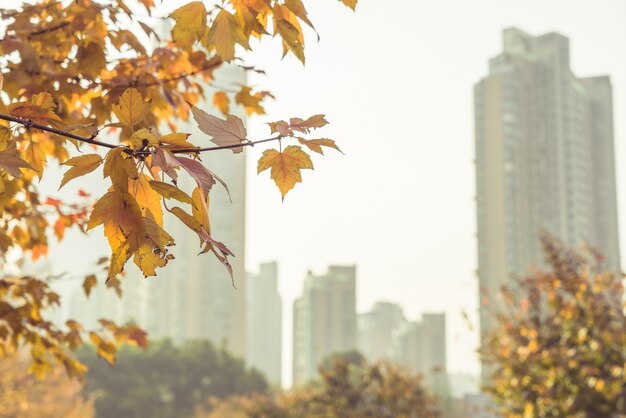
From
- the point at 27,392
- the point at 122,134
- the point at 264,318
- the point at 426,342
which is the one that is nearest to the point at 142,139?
the point at 122,134

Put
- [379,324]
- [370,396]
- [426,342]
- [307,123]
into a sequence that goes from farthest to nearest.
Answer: [379,324]
[426,342]
[370,396]
[307,123]

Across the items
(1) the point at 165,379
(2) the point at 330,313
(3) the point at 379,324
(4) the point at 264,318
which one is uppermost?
(4) the point at 264,318

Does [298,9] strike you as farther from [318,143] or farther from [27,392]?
[27,392]

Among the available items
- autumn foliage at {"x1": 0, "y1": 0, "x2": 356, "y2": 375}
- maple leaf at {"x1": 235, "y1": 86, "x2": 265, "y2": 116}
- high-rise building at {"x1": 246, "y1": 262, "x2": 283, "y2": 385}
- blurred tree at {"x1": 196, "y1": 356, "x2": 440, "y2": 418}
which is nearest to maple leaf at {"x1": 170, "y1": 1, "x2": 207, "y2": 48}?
autumn foliage at {"x1": 0, "y1": 0, "x2": 356, "y2": 375}

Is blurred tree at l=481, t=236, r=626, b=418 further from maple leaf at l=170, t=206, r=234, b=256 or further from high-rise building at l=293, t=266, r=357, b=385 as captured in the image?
high-rise building at l=293, t=266, r=357, b=385

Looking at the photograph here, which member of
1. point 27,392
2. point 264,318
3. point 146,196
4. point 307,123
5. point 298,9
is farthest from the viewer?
point 264,318

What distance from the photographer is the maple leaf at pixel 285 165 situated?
1.89 metres

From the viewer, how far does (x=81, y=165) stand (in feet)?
5.47

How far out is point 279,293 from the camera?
152 m

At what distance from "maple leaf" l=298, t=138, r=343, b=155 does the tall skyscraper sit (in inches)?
2856

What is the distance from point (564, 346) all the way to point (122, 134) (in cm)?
532

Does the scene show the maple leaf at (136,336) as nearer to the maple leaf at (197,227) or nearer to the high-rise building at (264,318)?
the maple leaf at (197,227)

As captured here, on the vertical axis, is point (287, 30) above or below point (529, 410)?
above

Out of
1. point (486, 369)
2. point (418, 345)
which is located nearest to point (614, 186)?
point (486, 369)
